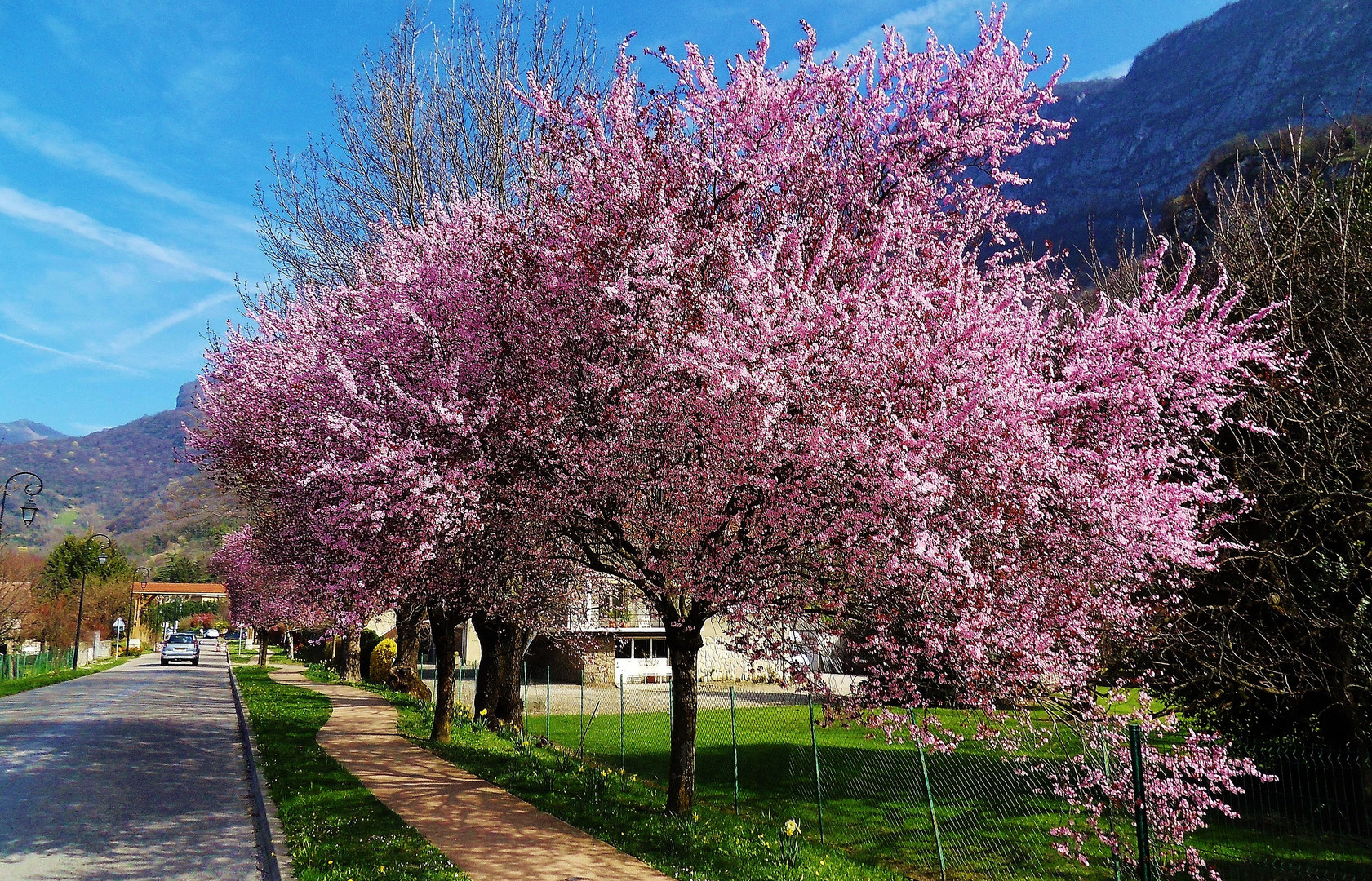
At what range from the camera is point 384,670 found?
36.5 meters

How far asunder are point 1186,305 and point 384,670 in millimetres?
34032

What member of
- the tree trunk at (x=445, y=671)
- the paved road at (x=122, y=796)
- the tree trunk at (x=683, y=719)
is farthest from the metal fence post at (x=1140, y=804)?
the tree trunk at (x=445, y=671)

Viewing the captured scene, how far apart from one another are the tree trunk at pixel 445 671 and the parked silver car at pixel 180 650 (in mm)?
45298

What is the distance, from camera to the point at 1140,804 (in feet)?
26.0

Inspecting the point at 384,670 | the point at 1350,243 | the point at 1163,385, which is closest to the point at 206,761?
the point at 1163,385

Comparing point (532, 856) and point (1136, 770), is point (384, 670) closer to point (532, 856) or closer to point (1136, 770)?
point (532, 856)

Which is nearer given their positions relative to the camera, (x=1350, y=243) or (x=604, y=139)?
(x=604, y=139)

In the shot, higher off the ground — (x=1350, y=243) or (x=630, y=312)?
(x=1350, y=243)

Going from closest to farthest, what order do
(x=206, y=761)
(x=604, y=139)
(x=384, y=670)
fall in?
(x=604, y=139) < (x=206, y=761) < (x=384, y=670)

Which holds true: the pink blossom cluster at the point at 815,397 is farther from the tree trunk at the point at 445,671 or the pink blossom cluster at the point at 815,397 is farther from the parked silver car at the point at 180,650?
the parked silver car at the point at 180,650

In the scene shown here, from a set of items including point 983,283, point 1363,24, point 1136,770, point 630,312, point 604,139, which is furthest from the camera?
point 1363,24

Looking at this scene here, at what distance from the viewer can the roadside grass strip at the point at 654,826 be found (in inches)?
342

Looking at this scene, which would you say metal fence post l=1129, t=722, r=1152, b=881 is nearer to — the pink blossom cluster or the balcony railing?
the pink blossom cluster

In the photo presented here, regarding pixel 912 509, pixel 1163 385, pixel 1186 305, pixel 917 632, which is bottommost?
pixel 917 632
